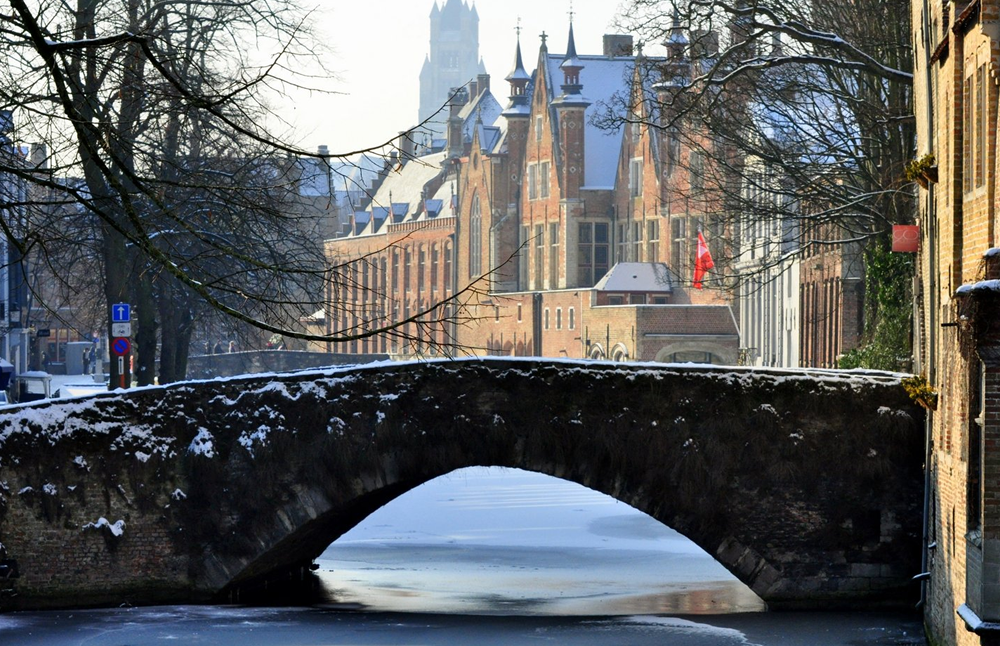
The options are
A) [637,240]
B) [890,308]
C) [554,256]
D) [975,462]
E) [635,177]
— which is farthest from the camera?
[554,256]

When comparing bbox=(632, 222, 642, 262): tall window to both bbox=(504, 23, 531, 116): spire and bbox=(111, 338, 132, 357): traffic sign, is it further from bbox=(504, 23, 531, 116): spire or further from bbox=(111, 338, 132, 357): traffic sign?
bbox=(111, 338, 132, 357): traffic sign

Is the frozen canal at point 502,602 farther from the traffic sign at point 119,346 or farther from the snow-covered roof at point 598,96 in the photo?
the snow-covered roof at point 598,96

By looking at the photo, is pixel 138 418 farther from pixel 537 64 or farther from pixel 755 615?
pixel 537 64

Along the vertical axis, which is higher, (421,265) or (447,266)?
(421,265)

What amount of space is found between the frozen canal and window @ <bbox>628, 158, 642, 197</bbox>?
3518 cm

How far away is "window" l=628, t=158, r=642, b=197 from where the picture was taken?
2466 inches

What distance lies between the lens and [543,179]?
226 feet

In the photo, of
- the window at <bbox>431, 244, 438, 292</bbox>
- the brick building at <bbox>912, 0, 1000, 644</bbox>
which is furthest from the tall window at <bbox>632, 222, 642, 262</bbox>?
the brick building at <bbox>912, 0, 1000, 644</bbox>

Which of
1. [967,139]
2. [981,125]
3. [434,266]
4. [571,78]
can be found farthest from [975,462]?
[434,266]

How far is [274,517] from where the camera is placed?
19625mm

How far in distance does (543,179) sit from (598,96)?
4.37 metres

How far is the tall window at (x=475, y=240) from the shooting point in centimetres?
7662

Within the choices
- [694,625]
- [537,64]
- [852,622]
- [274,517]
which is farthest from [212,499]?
[537,64]

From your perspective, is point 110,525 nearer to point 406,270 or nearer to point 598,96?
point 598,96
